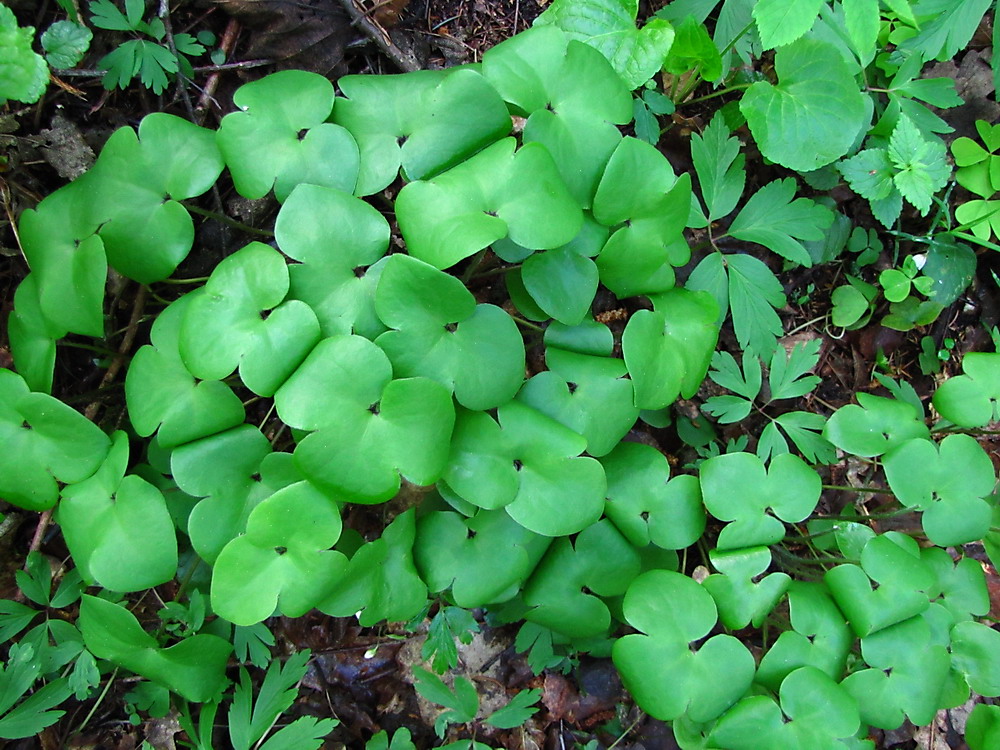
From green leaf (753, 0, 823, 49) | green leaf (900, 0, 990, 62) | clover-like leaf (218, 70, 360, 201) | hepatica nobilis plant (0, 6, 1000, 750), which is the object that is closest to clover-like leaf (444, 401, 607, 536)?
hepatica nobilis plant (0, 6, 1000, 750)

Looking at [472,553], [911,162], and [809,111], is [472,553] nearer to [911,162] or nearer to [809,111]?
[809,111]

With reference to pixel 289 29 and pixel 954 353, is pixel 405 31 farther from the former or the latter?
pixel 954 353

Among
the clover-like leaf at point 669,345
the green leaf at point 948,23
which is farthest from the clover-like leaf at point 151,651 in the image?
the green leaf at point 948,23

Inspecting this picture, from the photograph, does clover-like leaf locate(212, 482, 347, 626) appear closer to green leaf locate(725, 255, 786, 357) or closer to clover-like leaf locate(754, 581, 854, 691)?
clover-like leaf locate(754, 581, 854, 691)

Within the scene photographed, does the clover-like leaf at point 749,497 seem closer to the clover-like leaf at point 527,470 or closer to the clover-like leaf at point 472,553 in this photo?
the clover-like leaf at point 527,470

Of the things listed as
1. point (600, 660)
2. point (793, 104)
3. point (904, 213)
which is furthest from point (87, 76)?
point (904, 213)

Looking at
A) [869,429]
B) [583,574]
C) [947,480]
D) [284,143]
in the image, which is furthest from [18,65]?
[947,480]
